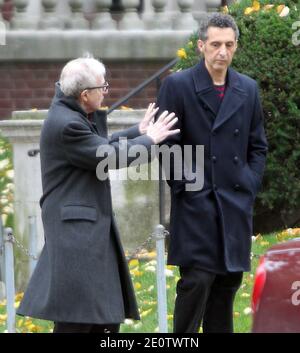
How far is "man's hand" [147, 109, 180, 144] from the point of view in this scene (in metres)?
7.23

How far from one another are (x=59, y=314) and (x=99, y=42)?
688cm

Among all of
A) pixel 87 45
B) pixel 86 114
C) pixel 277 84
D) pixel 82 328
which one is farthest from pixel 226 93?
pixel 87 45

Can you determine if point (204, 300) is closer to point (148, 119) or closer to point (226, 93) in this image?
point (148, 119)

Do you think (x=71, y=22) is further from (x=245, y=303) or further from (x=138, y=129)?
(x=138, y=129)

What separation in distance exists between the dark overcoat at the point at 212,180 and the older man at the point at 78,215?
36 cm

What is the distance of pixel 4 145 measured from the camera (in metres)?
Answer: 11.9

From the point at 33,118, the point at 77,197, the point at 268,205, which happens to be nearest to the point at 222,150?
the point at 77,197

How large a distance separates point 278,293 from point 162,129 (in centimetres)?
156

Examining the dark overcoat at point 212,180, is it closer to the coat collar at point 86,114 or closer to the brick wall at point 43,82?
the coat collar at point 86,114

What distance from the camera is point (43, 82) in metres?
13.9

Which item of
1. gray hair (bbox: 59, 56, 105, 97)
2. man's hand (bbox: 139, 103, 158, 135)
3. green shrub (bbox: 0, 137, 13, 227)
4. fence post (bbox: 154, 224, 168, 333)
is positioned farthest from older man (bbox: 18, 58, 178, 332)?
green shrub (bbox: 0, 137, 13, 227)

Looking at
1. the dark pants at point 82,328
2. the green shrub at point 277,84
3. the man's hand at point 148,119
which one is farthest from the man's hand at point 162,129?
the green shrub at point 277,84

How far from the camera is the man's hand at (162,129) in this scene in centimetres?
723

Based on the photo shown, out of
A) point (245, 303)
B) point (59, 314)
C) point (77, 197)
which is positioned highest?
point (77, 197)
